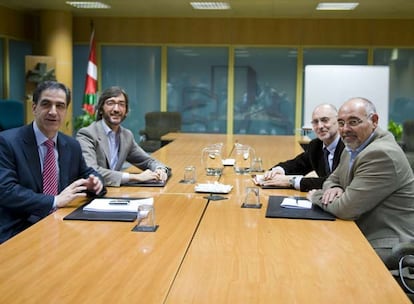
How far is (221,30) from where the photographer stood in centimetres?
1140

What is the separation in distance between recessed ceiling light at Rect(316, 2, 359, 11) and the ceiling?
118mm

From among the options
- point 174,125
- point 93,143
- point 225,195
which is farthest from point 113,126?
point 174,125

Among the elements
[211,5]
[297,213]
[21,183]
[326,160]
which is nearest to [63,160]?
[21,183]

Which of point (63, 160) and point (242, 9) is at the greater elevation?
point (242, 9)

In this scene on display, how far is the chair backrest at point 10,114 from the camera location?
353 inches

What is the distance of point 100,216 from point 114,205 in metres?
0.18

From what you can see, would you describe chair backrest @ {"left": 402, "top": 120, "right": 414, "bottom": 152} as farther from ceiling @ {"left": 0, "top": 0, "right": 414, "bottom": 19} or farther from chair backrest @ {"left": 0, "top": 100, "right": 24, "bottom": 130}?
chair backrest @ {"left": 0, "top": 100, "right": 24, "bottom": 130}

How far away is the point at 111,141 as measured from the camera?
4.10 meters

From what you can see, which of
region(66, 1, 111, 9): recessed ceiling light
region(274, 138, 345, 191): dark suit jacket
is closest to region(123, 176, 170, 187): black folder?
region(274, 138, 345, 191): dark suit jacket

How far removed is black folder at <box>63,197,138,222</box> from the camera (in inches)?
97.8

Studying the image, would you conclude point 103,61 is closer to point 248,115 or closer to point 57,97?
point 248,115

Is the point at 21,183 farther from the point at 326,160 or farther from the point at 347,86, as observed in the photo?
the point at 347,86

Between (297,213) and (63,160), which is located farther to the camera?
(63,160)

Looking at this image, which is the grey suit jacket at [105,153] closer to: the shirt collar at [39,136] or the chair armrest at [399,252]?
the shirt collar at [39,136]
